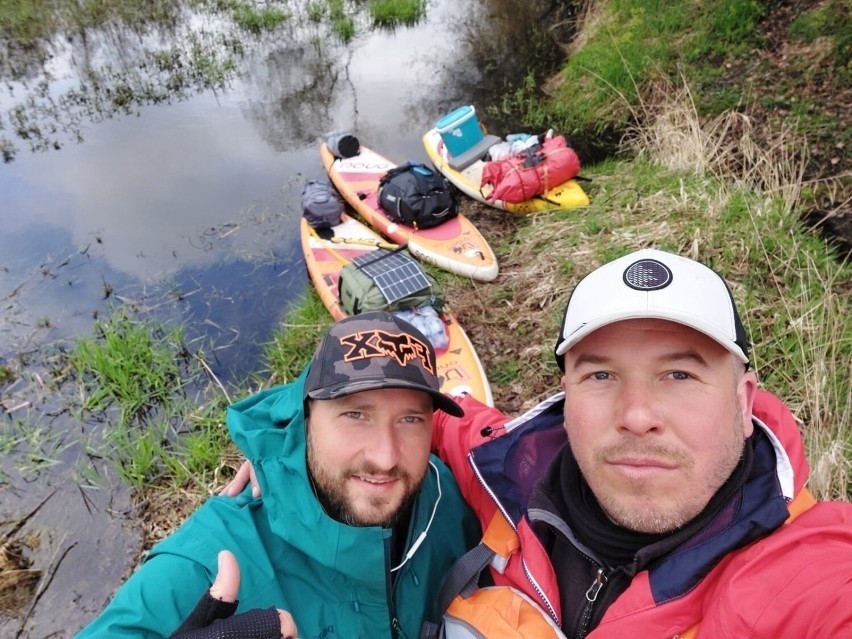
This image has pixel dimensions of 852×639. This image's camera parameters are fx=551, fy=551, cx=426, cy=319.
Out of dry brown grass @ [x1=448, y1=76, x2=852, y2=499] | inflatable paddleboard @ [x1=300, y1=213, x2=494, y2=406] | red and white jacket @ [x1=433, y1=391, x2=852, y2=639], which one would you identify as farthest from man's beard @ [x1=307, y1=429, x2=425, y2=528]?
dry brown grass @ [x1=448, y1=76, x2=852, y2=499]

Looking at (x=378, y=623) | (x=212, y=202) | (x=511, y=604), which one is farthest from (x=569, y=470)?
(x=212, y=202)

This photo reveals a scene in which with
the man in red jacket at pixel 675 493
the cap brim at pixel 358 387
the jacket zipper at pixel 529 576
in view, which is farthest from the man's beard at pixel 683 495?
the cap brim at pixel 358 387

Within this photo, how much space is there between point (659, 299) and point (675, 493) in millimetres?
529

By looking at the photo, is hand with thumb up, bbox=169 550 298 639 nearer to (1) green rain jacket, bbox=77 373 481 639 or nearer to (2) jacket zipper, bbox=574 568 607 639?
(1) green rain jacket, bbox=77 373 481 639

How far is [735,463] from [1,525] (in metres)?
4.69

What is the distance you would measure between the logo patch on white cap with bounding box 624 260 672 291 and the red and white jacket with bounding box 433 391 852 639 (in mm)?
546

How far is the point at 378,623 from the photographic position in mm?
1912

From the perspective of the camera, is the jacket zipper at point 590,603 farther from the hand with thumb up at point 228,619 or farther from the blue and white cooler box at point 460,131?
the blue and white cooler box at point 460,131

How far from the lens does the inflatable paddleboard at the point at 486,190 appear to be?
6305mm

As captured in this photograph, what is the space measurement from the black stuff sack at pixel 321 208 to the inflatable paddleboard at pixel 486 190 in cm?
172

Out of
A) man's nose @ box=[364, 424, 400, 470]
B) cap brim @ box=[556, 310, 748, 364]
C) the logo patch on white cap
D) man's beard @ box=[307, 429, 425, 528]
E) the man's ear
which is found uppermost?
the logo patch on white cap

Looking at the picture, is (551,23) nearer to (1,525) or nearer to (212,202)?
(212,202)

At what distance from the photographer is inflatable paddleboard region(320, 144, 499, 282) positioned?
18.7 ft

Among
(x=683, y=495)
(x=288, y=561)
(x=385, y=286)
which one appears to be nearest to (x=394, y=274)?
(x=385, y=286)
